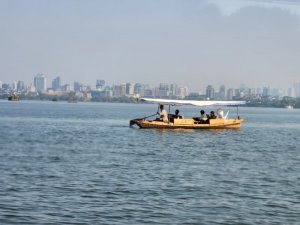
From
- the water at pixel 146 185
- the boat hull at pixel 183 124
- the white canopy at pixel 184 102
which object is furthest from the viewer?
the white canopy at pixel 184 102

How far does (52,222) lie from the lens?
21.4 metres

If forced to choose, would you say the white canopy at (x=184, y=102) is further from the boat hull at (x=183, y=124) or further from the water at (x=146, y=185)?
the water at (x=146, y=185)

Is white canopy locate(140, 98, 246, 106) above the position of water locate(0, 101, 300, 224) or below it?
above

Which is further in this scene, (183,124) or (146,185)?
(183,124)

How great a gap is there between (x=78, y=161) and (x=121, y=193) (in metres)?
11.9

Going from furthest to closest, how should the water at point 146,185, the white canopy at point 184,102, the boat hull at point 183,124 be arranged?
the white canopy at point 184,102 → the boat hull at point 183,124 → the water at point 146,185

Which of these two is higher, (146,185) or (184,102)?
(184,102)

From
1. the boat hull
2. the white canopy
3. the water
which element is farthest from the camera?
the white canopy

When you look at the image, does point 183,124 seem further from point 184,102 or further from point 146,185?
point 146,185

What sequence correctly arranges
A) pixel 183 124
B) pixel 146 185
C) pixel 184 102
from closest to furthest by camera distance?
pixel 146 185 → pixel 183 124 → pixel 184 102

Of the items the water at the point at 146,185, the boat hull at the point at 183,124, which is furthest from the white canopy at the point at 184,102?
the water at the point at 146,185

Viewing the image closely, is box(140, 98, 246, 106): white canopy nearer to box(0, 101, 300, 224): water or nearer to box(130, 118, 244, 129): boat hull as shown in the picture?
box(130, 118, 244, 129): boat hull

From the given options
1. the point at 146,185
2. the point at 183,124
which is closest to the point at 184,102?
the point at 183,124

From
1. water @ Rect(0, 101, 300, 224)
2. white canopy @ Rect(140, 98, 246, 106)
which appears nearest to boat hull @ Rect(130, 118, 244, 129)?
white canopy @ Rect(140, 98, 246, 106)
